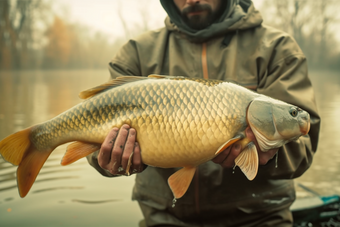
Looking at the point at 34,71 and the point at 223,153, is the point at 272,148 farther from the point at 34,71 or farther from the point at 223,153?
the point at 34,71

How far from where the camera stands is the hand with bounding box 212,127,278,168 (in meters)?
1.05

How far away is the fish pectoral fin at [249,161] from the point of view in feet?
3.33

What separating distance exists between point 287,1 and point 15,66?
53.4 ft

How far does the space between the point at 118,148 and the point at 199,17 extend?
2.95ft

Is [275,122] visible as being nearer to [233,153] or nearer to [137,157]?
[233,153]

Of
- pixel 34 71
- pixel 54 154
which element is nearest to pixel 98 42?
pixel 34 71

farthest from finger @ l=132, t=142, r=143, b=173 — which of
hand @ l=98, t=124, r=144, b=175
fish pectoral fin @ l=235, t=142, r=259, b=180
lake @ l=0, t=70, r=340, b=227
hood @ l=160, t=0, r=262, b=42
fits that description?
lake @ l=0, t=70, r=340, b=227

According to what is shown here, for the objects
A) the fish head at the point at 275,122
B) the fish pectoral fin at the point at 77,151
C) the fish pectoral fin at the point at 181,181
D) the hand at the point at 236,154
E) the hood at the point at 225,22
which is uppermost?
the hood at the point at 225,22

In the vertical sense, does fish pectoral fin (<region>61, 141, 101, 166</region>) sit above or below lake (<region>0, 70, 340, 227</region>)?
above

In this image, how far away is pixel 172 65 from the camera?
4.95 ft

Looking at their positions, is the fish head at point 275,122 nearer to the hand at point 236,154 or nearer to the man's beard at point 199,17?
the hand at point 236,154

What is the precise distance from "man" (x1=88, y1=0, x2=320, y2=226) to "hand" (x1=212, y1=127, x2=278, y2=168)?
9 centimetres

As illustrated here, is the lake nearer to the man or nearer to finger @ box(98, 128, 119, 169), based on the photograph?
the man

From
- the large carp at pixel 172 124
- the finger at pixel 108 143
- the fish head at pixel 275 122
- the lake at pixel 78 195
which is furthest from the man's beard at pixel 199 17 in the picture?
the lake at pixel 78 195
